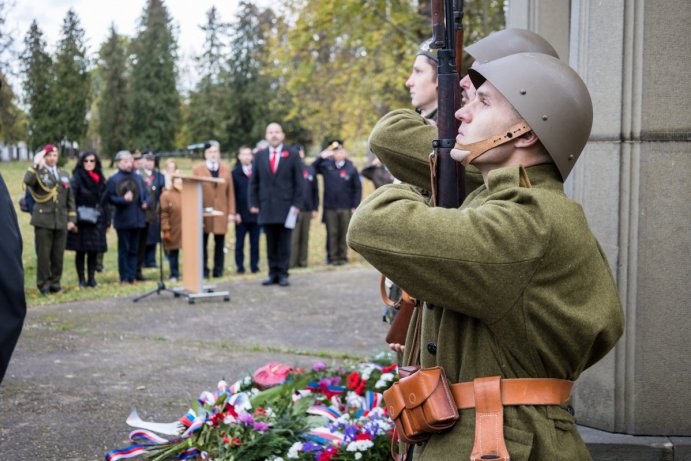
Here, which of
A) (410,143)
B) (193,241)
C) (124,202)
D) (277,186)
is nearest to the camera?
(410,143)

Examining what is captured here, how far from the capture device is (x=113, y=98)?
60.0m

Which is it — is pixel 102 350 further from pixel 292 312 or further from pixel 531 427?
pixel 531 427

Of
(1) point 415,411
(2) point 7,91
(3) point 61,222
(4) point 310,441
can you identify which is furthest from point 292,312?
(2) point 7,91

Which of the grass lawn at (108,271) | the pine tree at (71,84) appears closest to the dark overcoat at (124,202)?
the grass lawn at (108,271)

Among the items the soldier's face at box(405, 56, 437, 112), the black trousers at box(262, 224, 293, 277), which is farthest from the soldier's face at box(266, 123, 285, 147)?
the soldier's face at box(405, 56, 437, 112)

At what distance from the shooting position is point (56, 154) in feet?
41.5

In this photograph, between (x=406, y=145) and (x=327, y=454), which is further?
(x=327, y=454)

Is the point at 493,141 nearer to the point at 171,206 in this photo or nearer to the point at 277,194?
the point at 277,194

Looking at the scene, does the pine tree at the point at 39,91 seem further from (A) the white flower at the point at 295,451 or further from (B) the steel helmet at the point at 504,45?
(B) the steel helmet at the point at 504,45

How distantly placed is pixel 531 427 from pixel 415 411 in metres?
0.31

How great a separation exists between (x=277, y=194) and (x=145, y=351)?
16.5 ft

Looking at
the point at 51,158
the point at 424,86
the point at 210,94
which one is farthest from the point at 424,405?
the point at 210,94

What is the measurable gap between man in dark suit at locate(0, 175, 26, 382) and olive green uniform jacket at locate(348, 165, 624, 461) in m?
1.23

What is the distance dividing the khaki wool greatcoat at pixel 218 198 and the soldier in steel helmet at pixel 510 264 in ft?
42.1
